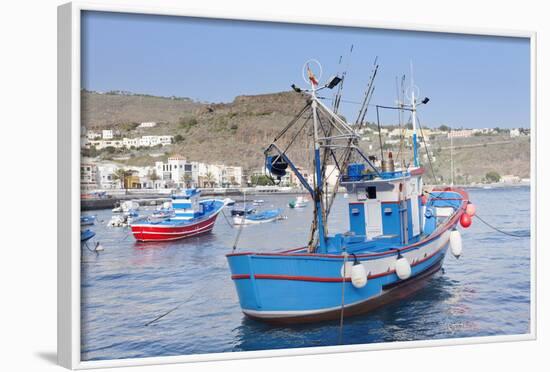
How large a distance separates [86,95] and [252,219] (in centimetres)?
1556

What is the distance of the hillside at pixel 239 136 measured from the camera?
28.6 ft

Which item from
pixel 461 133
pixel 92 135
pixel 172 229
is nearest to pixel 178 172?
pixel 461 133

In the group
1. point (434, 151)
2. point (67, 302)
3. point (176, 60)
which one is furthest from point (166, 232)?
point (67, 302)

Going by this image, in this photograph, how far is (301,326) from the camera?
773cm

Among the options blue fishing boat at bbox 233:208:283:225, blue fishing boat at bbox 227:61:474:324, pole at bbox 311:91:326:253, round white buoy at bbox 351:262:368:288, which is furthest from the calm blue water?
blue fishing boat at bbox 233:208:283:225

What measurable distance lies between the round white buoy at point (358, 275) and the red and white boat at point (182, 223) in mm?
7434

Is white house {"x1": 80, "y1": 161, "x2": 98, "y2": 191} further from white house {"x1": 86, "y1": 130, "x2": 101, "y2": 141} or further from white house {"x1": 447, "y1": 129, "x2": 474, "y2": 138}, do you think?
white house {"x1": 447, "y1": 129, "x2": 474, "y2": 138}

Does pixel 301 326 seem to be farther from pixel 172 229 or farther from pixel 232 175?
pixel 172 229


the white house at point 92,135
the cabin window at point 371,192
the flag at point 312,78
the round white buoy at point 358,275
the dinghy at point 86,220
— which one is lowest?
the round white buoy at point 358,275

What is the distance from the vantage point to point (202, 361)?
22.7 feet

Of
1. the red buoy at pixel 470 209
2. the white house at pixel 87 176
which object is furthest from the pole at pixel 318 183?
the white house at pixel 87 176

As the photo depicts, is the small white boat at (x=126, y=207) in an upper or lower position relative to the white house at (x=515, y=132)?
lower

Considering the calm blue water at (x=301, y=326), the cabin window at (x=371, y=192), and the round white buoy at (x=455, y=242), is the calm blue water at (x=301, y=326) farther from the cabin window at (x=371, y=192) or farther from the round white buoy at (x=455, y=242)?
the cabin window at (x=371, y=192)

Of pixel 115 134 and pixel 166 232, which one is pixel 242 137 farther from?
pixel 166 232
